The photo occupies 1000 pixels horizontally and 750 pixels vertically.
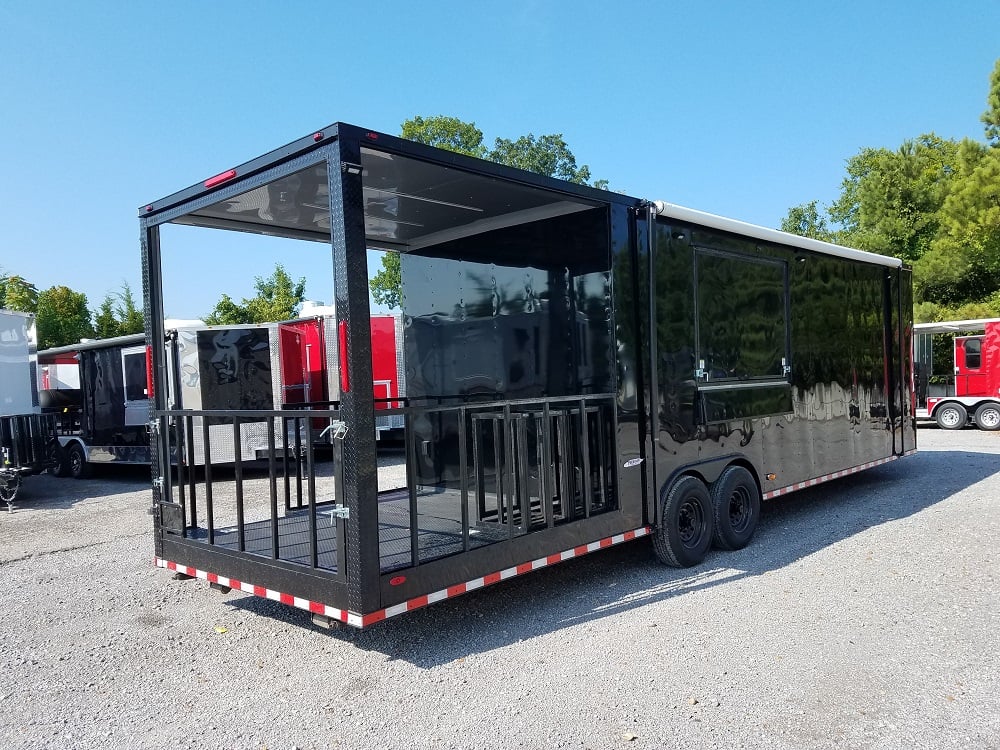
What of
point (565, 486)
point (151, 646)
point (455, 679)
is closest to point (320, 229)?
point (565, 486)

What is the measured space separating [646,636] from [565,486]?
1125 mm

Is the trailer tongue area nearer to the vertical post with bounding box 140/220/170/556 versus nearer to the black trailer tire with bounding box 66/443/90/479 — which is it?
the vertical post with bounding box 140/220/170/556

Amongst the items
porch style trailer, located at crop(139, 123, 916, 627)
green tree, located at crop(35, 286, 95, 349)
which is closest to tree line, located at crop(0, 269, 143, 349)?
green tree, located at crop(35, 286, 95, 349)

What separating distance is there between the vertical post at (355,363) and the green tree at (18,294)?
27.1 meters

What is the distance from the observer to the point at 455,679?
394cm

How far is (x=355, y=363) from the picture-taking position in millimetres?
3799

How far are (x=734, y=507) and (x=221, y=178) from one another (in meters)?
4.93

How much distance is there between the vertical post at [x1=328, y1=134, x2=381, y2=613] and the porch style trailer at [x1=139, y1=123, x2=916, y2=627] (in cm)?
1

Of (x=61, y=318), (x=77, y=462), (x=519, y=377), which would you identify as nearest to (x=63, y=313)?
(x=61, y=318)

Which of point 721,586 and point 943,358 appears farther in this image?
point 943,358

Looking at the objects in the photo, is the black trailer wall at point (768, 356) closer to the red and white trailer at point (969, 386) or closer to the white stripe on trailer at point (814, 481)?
the white stripe on trailer at point (814, 481)

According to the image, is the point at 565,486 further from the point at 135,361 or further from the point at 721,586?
the point at 135,361

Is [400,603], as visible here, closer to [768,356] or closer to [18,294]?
[768,356]

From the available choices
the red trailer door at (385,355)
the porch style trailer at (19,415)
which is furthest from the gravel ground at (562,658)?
the red trailer door at (385,355)
